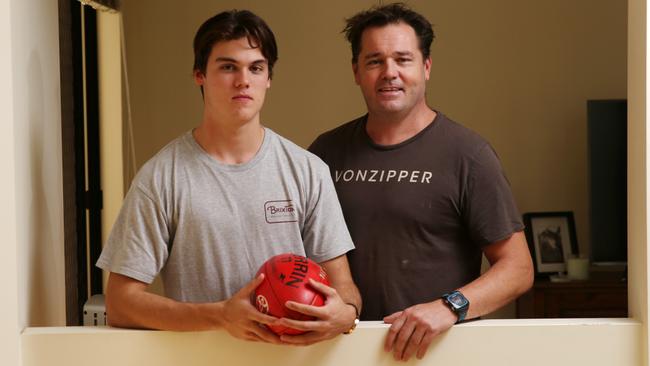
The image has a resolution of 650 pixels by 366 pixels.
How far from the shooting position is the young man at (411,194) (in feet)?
8.52

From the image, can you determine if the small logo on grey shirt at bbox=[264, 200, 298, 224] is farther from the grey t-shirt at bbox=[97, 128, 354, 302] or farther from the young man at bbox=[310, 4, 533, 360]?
the young man at bbox=[310, 4, 533, 360]

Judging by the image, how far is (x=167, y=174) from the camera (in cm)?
227

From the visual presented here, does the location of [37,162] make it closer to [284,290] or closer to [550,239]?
[284,290]

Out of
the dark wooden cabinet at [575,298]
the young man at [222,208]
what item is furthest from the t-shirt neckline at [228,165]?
the dark wooden cabinet at [575,298]

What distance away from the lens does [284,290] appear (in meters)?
2.04

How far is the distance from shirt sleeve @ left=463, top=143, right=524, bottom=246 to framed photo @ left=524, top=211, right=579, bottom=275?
8.00 ft

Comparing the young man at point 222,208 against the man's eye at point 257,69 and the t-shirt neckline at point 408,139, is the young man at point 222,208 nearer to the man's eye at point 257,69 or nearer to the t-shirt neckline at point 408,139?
the man's eye at point 257,69

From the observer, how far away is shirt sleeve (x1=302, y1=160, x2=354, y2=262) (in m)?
2.34

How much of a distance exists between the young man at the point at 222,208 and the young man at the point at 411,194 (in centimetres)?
30

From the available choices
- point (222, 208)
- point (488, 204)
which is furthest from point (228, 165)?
point (488, 204)

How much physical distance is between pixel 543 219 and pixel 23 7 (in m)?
3.46

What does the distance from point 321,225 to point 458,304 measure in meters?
0.38

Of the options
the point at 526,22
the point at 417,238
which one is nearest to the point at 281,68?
the point at 526,22

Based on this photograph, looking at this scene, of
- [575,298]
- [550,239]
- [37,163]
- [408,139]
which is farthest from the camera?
[550,239]
